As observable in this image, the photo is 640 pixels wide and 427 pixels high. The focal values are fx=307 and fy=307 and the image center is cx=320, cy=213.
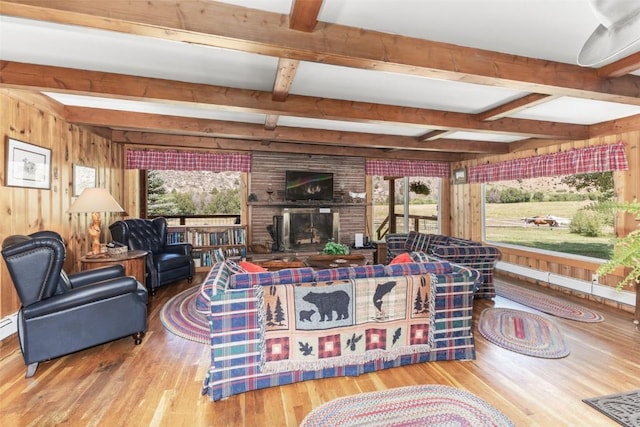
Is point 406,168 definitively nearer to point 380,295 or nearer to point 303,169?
point 303,169

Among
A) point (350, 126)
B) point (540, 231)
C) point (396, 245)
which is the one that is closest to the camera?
point (350, 126)

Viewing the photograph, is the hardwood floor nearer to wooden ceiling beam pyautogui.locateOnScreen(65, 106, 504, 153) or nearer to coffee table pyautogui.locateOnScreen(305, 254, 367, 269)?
coffee table pyautogui.locateOnScreen(305, 254, 367, 269)

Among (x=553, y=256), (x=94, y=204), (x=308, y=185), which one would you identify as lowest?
(x=553, y=256)

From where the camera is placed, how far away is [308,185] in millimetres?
5977

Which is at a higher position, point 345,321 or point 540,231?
point 540,231

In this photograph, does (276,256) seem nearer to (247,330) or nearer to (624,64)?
(247,330)

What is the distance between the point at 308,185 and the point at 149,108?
298cm

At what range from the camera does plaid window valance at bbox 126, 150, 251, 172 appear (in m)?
5.32

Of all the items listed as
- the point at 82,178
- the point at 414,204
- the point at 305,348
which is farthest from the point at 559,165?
the point at 82,178

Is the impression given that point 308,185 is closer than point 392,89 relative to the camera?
No

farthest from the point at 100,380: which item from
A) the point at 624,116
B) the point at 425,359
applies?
the point at 624,116

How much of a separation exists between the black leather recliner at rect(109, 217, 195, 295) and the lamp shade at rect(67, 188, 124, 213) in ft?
2.68

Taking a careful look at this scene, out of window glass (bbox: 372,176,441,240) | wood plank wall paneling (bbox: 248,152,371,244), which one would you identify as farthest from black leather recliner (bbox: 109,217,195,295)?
window glass (bbox: 372,176,441,240)

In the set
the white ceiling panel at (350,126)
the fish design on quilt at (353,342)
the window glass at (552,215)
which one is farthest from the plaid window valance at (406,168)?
the fish design on quilt at (353,342)
